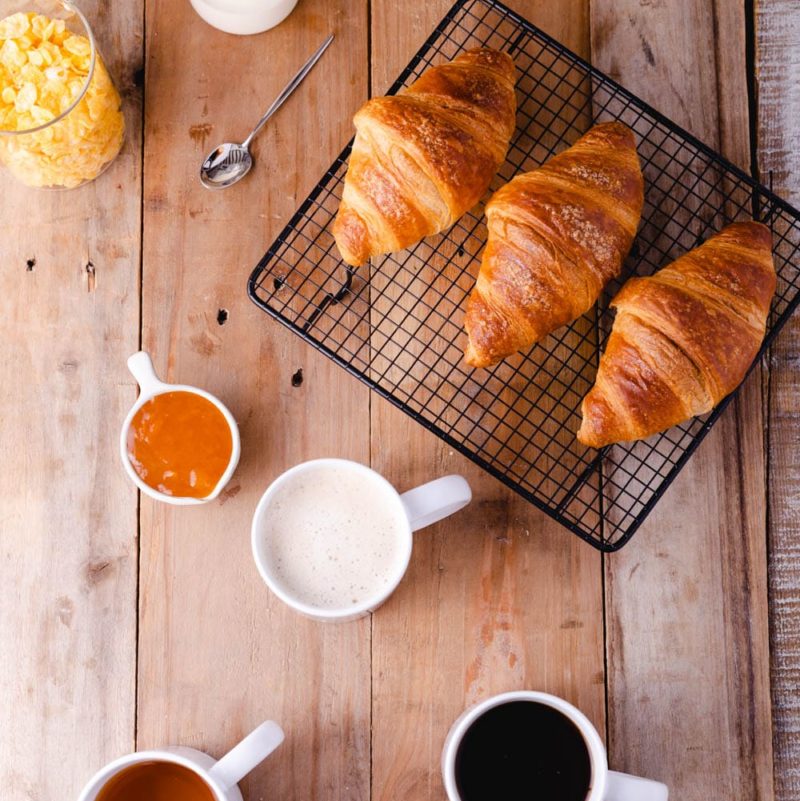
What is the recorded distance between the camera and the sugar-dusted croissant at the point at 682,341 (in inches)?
55.1

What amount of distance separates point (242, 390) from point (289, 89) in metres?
0.53

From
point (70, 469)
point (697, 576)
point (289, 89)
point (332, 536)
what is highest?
point (289, 89)

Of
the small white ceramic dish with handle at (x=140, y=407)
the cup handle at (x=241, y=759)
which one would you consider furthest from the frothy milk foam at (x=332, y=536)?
the cup handle at (x=241, y=759)

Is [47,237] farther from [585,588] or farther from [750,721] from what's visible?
[750,721]

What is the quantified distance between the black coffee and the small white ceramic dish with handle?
21.8 inches

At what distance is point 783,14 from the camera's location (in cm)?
166

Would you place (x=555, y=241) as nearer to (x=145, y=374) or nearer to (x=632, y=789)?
(x=145, y=374)

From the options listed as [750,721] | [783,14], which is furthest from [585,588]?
[783,14]

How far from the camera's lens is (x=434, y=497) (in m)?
1.46

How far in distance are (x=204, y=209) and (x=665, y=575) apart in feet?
3.35

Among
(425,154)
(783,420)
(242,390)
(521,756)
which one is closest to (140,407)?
(242,390)

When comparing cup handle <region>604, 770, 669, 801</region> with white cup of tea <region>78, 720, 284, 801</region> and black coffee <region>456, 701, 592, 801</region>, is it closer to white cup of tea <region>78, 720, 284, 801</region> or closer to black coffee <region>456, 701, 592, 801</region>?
black coffee <region>456, 701, 592, 801</region>

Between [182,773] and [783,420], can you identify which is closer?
[182,773]

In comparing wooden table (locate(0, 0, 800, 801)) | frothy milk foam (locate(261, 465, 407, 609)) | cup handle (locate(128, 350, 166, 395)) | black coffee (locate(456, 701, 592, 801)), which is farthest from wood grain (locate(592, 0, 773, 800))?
cup handle (locate(128, 350, 166, 395))
